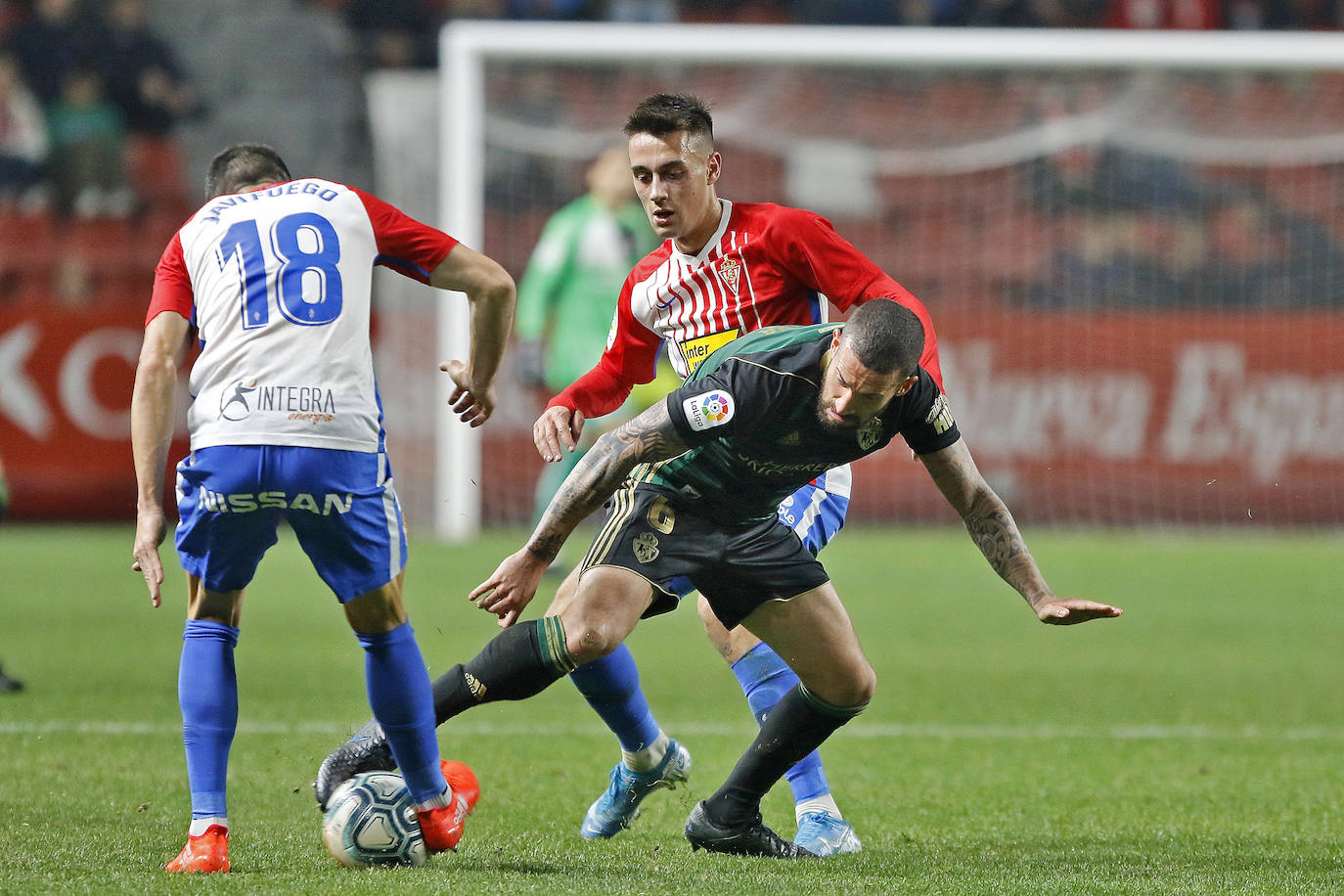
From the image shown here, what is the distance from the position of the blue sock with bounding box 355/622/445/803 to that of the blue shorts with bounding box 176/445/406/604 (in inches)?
6.1

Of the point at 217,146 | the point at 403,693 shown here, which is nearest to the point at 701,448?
the point at 403,693

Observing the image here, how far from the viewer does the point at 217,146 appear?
1688 cm

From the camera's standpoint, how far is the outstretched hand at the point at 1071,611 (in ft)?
13.1

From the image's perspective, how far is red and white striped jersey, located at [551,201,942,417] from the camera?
487 cm

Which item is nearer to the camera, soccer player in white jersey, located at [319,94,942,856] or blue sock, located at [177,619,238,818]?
blue sock, located at [177,619,238,818]

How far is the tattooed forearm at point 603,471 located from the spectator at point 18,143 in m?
13.0

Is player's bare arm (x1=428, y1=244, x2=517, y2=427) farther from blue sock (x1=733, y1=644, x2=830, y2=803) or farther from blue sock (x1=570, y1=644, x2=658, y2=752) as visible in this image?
blue sock (x1=733, y1=644, x2=830, y2=803)

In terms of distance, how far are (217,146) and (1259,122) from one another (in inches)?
391

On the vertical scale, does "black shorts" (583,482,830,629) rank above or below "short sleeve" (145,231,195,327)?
below

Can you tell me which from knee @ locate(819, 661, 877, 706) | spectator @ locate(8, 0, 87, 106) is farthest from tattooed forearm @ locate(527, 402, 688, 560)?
spectator @ locate(8, 0, 87, 106)

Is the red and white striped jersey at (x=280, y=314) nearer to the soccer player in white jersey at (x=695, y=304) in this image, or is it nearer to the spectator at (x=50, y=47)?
the soccer player in white jersey at (x=695, y=304)

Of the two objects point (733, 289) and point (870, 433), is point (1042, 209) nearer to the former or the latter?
point (733, 289)

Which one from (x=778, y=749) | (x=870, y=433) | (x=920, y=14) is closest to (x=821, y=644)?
(x=778, y=749)

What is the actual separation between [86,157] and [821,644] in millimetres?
13043
